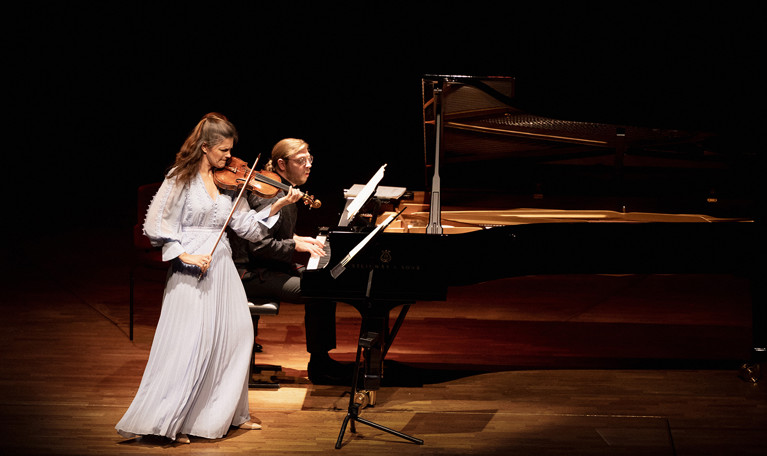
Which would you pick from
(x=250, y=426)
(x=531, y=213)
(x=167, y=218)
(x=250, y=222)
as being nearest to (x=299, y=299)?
(x=250, y=222)

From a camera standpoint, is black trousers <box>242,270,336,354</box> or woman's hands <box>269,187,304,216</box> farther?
black trousers <box>242,270,336,354</box>

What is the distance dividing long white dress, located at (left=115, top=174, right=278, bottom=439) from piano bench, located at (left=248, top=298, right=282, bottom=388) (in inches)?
15.8

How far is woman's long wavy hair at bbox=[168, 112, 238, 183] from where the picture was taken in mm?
3387

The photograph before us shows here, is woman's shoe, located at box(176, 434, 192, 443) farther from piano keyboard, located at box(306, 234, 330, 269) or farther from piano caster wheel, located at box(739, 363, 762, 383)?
piano caster wheel, located at box(739, 363, 762, 383)

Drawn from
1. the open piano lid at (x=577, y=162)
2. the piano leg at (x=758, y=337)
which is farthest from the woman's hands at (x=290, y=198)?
the piano leg at (x=758, y=337)

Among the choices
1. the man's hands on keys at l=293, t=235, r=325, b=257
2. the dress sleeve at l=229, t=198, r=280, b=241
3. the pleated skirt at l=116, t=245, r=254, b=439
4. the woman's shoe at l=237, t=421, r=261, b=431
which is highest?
the dress sleeve at l=229, t=198, r=280, b=241

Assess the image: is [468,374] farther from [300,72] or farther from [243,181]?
[300,72]

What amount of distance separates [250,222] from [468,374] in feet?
5.21

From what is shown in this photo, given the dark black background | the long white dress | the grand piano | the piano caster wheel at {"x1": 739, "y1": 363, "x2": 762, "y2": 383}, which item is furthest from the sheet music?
the dark black background

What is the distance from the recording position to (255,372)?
4305 millimetres

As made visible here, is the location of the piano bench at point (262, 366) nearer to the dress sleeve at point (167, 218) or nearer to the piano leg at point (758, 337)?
the dress sleeve at point (167, 218)

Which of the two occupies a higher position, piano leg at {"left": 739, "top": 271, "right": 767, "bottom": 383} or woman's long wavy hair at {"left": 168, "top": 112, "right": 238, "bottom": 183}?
woman's long wavy hair at {"left": 168, "top": 112, "right": 238, "bottom": 183}

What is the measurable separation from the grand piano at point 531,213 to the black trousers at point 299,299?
339 mm

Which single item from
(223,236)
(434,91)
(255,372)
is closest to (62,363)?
(255,372)
